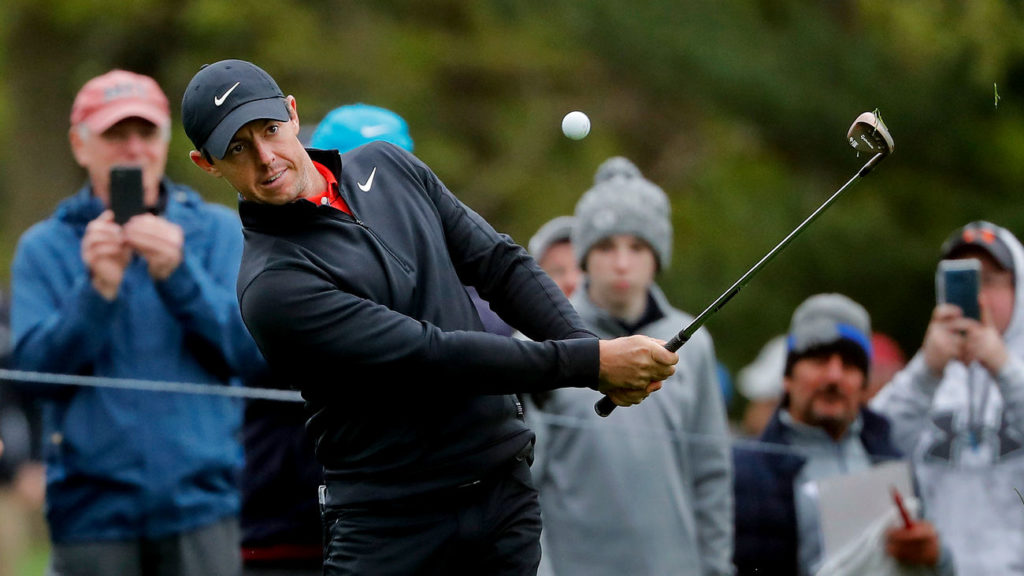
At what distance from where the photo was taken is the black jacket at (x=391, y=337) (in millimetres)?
3979

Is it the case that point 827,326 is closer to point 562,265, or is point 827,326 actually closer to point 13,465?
point 562,265

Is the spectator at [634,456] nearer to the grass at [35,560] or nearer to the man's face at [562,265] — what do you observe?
the man's face at [562,265]

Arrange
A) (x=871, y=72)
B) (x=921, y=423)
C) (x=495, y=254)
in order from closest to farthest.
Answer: (x=495, y=254), (x=921, y=423), (x=871, y=72)

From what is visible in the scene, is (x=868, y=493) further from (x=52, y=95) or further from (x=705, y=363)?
(x=52, y=95)

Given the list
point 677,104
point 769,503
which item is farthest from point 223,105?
point 677,104

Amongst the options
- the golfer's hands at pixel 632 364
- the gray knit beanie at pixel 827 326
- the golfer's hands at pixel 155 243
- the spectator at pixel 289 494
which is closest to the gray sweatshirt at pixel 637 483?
the gray knit beanie at pixel 827 326

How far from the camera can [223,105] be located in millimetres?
4027

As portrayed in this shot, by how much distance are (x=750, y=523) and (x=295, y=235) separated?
2.86 meters

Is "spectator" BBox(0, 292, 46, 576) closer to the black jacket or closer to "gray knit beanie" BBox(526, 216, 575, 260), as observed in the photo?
"gray knit beanie" BBox(526, 216, 575, 260)

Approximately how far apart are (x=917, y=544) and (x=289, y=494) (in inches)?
92.7

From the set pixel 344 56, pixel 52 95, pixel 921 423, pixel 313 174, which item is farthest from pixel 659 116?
pixel 313 174

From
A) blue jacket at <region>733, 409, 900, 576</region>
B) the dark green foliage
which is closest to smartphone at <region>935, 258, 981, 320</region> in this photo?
blue jacket at <region>733, 409, 900, 576</region>

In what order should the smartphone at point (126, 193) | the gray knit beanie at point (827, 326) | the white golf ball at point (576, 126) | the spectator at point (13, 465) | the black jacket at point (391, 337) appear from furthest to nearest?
1. the spectator at point (13, 465)
2. the gray knit beanie at point (827, 326)
3. the smartphone at point (126, 193)
4. the white golf ball at point (576, 126)
5. the black jacket at point (391, 337)

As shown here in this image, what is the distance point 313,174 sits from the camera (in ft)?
13.7
